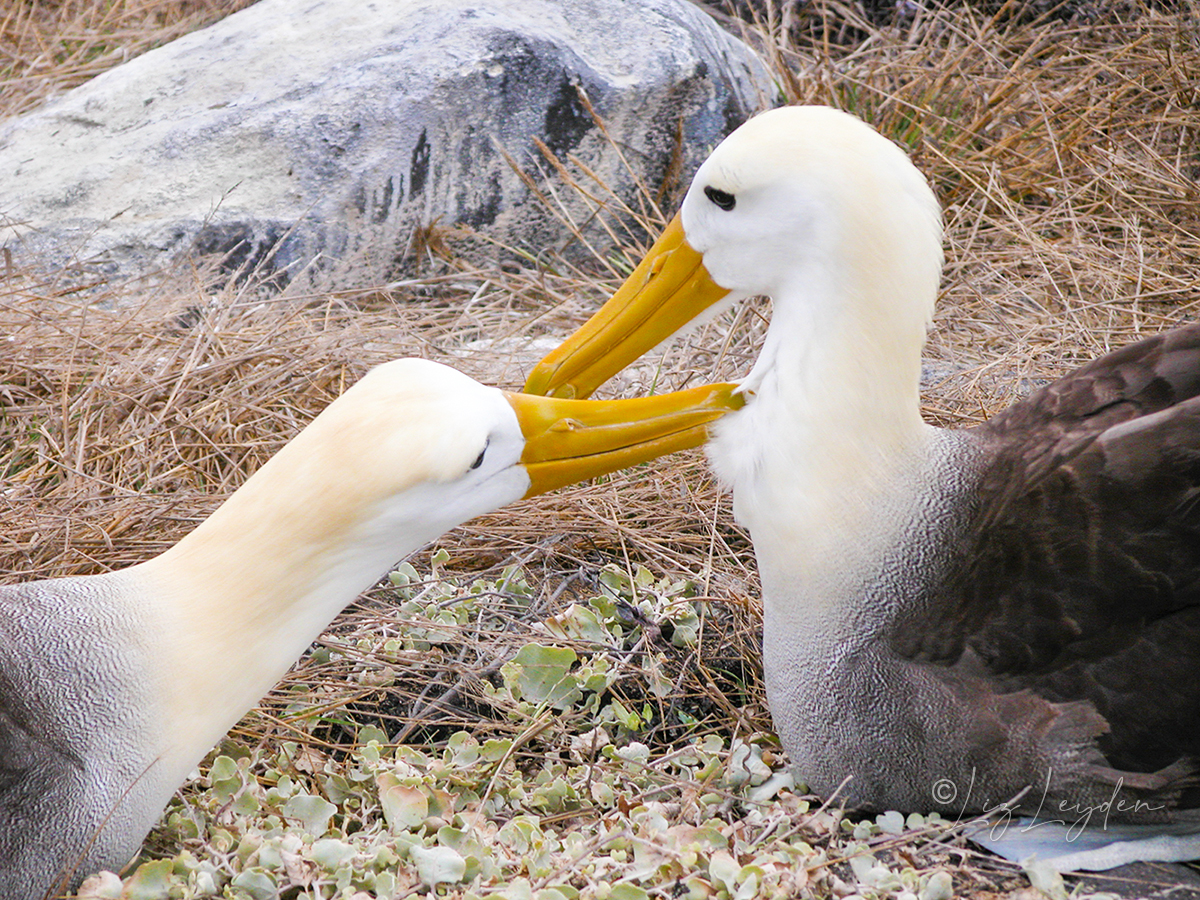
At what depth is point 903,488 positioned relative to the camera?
243cm

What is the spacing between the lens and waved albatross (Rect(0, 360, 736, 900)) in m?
2.17

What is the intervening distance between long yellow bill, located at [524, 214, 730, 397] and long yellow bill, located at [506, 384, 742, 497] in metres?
0.24

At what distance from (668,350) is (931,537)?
210 centimetres

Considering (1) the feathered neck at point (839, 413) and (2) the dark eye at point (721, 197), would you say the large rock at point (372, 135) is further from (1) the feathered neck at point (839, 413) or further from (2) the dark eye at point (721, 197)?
(1) the feathered neck at point (839, 413)

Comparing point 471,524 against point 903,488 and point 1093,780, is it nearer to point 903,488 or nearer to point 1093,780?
point 903,488

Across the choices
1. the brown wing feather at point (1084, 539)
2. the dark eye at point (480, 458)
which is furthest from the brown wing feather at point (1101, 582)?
the dark eye at point (480, 458)

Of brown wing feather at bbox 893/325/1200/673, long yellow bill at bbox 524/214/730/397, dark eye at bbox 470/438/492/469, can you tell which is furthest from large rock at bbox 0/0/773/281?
brown wing feather at bbox 893/325/1200/673

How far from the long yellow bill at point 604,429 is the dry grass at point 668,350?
790 mm

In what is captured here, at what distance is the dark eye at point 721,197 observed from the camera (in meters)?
2.50

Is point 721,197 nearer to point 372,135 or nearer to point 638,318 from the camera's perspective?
point 638,318

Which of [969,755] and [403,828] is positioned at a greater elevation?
[969,755]

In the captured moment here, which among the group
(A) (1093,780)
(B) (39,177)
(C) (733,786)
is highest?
(B) (39,177)

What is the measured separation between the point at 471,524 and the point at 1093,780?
1.93 meters

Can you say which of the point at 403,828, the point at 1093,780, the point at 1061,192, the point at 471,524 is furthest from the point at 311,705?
the point at 1061,192
